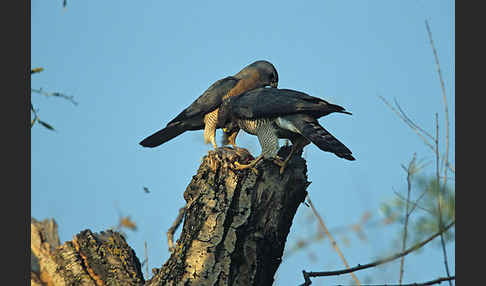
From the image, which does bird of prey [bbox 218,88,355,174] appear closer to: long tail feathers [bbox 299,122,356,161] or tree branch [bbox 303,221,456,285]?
long tail feathers [bbox 299,122,356,161]

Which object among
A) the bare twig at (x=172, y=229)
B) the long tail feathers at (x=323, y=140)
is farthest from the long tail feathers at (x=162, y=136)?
the long tail feathers at (x=323, y=140)

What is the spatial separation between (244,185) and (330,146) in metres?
0.81

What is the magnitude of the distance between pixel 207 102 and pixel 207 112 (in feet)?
0.46

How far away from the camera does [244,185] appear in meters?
3.74

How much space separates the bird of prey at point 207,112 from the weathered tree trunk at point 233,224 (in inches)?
111

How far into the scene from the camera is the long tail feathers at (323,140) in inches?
160

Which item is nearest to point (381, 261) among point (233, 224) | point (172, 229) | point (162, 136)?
point (233, 224)

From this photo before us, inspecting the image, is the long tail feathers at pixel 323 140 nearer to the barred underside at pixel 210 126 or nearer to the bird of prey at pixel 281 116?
the bird of prey at pixel 281 116

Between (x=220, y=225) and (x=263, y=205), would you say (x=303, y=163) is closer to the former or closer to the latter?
(x=263, y=205)

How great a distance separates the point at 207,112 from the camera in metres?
7.01

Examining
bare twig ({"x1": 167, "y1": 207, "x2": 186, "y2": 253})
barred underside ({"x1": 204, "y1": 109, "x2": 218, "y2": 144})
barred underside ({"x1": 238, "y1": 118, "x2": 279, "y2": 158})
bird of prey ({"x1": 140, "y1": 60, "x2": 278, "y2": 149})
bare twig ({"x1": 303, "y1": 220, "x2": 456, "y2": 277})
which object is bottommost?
bare twig ({"x1": 303, "y1": 220, "x2": 456, "y2": 277})

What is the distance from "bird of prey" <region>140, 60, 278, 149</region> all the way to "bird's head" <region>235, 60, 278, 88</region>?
4cm

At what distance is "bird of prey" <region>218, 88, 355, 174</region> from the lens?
14.6ft

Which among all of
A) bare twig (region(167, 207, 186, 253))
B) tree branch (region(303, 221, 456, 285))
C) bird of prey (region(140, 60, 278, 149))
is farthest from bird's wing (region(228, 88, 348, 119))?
tree branch (region(303, 221, 456, 285))
